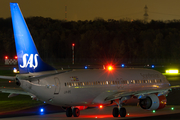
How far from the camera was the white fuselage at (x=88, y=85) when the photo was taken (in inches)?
875

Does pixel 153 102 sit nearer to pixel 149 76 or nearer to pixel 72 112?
pixel 149 76

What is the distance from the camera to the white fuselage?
2222cm

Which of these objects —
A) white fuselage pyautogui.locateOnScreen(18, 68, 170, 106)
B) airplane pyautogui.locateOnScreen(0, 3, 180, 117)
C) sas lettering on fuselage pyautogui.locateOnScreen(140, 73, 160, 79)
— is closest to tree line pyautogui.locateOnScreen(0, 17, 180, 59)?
sas lettering on fuselage pyautogui.locateOnScreen(140, 73, 160, 79)

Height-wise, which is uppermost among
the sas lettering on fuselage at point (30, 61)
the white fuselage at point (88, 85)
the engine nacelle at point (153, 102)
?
the sas lettering on fuselage at point (30, 61)

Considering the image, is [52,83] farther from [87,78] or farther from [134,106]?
[134,106]

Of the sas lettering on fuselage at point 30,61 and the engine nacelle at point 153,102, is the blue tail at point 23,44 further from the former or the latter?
the engine nacelle at point 153,102

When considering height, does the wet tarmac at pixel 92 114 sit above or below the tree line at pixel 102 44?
below

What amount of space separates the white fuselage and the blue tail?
0.98 m

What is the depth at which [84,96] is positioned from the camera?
79.9 ft

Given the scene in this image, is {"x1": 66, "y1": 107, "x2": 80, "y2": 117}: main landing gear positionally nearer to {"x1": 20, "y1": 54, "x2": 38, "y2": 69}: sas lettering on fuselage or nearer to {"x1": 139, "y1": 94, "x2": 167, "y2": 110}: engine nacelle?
{"x1": 20, "y1": 54, "x2": 38, "y2": 69}: sas lettering on fuselage

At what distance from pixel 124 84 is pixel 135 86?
130cm

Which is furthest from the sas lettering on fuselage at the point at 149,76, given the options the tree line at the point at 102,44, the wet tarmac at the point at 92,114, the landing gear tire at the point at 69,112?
the tree line at the point at 102,44

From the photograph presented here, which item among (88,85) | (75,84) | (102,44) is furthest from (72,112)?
(102,44)

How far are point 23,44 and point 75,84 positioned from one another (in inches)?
190
